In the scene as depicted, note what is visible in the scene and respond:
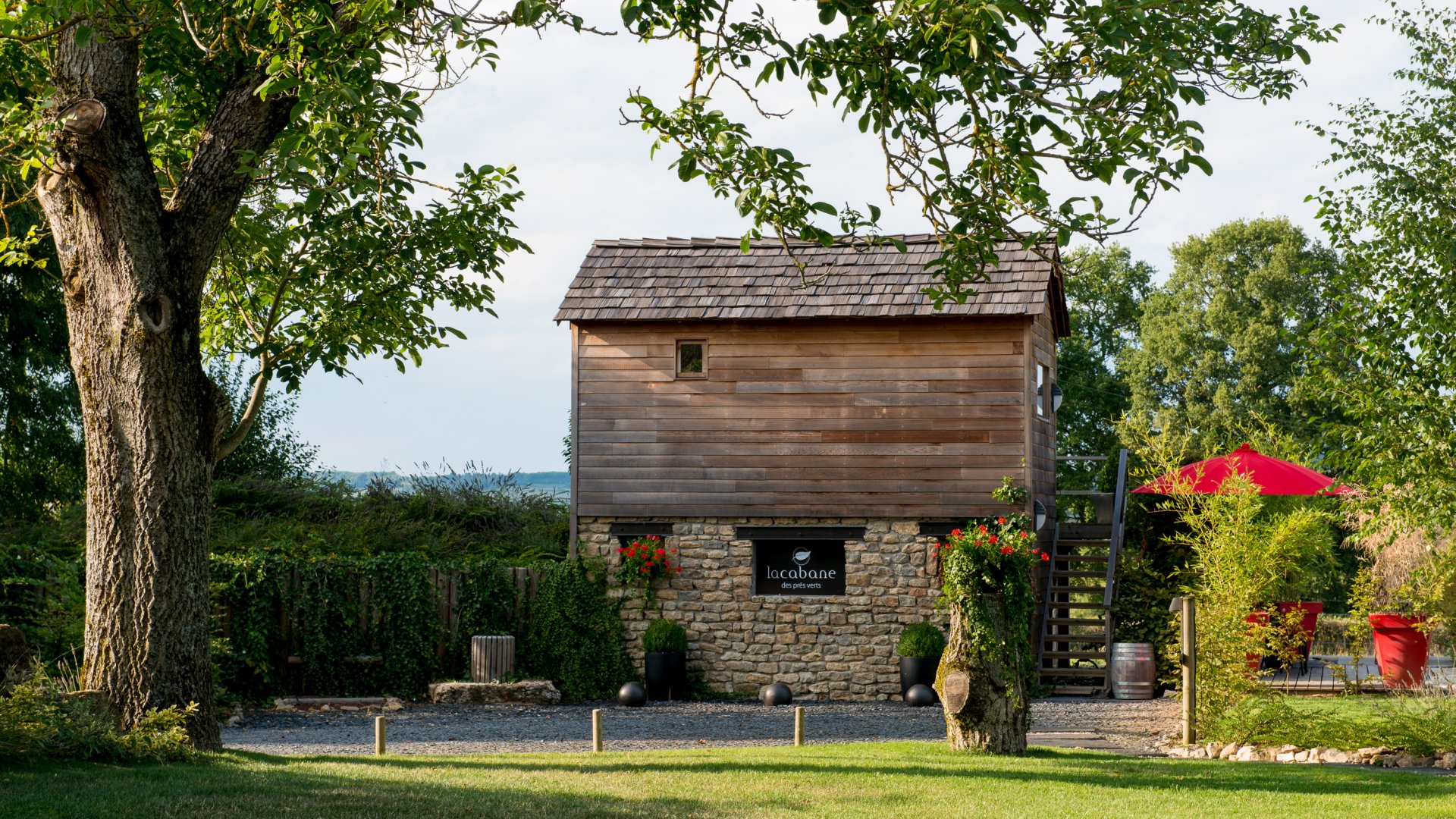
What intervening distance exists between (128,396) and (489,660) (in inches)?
297

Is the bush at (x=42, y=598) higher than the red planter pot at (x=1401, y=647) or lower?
higher

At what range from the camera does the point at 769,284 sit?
17.2 meters

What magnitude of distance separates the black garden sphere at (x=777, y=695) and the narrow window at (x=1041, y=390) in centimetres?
509

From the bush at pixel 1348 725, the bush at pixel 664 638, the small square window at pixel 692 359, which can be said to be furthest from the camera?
the small square window at pixel 692 359

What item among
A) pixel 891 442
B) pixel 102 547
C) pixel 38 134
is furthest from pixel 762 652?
pixel 38 134

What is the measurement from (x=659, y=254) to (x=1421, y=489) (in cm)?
992

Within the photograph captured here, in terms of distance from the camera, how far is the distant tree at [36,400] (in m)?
18.8

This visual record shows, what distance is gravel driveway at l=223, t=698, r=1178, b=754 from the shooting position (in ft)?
39.4

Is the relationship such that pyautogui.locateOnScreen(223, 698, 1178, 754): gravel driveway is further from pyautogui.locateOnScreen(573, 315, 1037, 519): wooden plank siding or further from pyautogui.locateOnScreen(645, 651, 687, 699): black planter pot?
pyautogui.locateOnScreen(573, 315, 1037, 519): wooden plank siding

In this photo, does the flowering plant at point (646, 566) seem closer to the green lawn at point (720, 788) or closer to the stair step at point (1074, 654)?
the stair step at point (1074, 654)

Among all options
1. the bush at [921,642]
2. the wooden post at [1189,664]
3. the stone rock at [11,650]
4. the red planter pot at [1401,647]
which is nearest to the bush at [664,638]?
the bush at [921,642]

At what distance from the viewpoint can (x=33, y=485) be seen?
2019 cm

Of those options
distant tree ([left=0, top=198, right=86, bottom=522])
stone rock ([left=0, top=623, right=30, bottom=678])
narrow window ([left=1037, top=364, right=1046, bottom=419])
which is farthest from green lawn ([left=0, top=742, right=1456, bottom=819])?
distant tree ([left=0, top=198, right=86, bottom=522])

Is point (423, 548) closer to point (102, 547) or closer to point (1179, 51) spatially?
point (102, 547)
